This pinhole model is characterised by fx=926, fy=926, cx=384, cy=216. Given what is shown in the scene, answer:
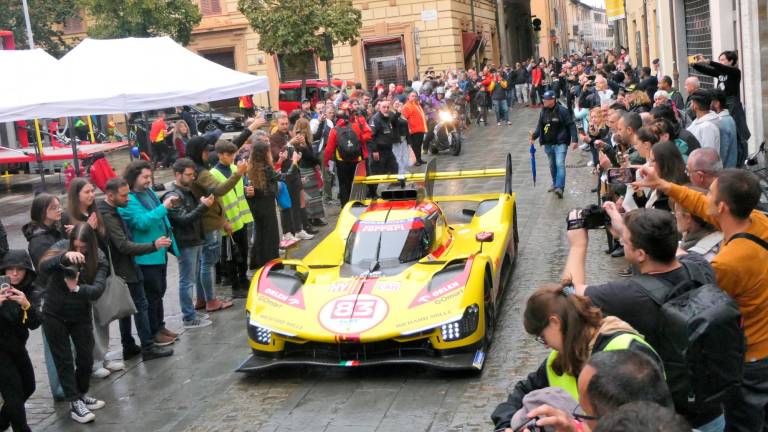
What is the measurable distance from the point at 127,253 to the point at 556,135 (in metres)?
8.41

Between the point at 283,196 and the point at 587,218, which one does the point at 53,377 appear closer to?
the point at 587,218

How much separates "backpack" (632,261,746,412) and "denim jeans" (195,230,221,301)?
7085mm

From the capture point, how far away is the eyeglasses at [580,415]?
3116 mm

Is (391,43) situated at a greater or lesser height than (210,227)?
greater

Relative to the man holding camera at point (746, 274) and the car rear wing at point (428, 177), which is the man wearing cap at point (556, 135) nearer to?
the car rear wing at point (428, 177)

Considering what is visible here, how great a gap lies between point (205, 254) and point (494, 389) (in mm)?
4292

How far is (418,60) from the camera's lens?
118 feet

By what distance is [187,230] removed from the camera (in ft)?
32.2

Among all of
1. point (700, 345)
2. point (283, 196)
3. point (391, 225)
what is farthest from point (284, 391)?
point (283, 196)

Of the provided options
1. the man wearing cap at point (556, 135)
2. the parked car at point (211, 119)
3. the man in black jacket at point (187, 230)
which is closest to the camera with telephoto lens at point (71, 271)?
the man in black jacket at point (187, 230)

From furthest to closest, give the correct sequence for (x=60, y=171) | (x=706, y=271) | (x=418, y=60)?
(x=418, y=60)
(x=60, y=171)
(x=706, y=271)

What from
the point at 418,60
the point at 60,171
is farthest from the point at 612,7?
the point at 60,171

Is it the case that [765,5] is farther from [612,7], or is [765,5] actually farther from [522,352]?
[612,7]

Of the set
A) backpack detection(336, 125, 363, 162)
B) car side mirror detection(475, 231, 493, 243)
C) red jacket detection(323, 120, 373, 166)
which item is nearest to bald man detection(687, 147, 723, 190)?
car side mirror detection(475, 231, 493, 243)
